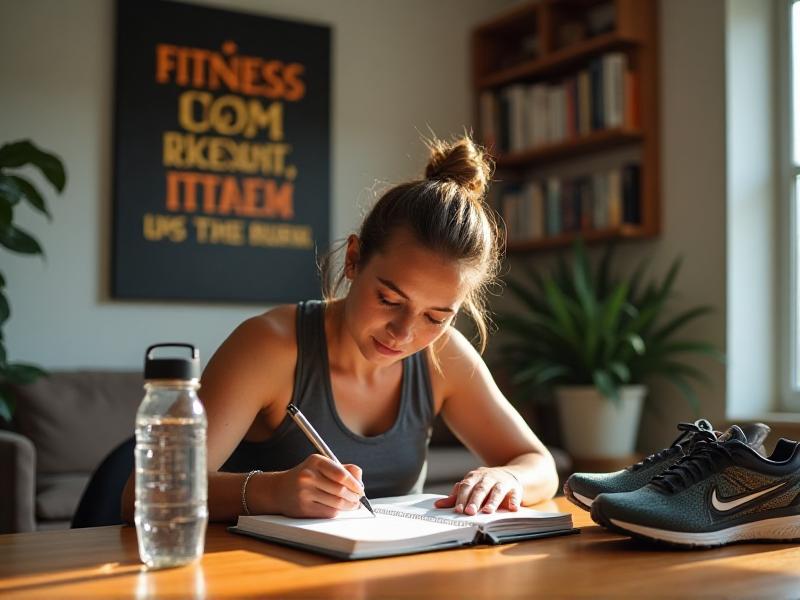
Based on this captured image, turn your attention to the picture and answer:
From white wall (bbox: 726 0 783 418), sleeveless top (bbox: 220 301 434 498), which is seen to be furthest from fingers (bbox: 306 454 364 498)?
white wall (bbox: 726 0 783 418)

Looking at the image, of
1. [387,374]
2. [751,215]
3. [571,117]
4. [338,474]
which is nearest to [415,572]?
[338,474]

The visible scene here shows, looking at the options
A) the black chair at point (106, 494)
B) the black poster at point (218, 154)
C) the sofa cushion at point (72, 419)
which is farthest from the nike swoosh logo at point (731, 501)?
the black poster at point (218, 154)

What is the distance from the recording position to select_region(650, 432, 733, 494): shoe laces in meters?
1.20

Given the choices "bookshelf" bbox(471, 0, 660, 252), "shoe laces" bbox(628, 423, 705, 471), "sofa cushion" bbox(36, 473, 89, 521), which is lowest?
"sofa cushion" bbox(36, 473, 89, 521)

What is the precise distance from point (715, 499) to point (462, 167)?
2.51 feet

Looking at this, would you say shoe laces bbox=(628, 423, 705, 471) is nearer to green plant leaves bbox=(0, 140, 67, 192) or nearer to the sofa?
the sofa

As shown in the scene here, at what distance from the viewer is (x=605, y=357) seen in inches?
148

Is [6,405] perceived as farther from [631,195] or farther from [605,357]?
[631,195]

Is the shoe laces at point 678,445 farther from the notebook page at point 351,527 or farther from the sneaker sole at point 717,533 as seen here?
the notebook page at point 351,527

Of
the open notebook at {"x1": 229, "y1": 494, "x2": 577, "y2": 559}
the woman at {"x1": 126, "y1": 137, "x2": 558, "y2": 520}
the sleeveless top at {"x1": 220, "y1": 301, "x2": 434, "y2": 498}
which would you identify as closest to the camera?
the open notebook at {"x1": 229, "y1": 494, "x2": 577, "y2": 559}

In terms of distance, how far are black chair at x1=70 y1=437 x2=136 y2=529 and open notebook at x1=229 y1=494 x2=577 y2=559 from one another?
0.32 m

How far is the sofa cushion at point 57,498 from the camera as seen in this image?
3107mm

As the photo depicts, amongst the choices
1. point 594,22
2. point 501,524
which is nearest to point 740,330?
point 594,22

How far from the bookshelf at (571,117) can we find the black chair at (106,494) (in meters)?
2.85
